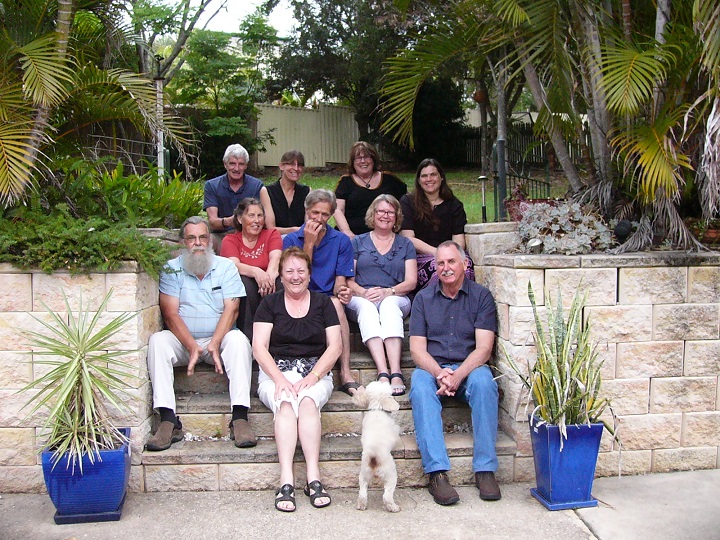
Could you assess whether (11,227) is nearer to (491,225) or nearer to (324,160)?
(491,225)

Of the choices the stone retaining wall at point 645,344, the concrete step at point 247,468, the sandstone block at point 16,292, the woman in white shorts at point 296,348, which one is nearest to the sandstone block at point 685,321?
the stone retaining wall at point 645,344

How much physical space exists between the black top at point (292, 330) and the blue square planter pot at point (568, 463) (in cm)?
→ 125

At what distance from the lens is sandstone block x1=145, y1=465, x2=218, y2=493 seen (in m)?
3.69

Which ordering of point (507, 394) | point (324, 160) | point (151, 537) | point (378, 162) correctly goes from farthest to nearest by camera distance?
point (324, 160) < point (378, 162) < point (507, 394) < point (151, 537)

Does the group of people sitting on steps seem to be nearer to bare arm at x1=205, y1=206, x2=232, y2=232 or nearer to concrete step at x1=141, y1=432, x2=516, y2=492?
concrete step at x1=141, y1=432, x2=516, y2=492

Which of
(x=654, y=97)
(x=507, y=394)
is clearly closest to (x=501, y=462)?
(x=507, y=394)

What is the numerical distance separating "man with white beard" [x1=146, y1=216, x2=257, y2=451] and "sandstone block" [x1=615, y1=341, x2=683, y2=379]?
2.11 meters

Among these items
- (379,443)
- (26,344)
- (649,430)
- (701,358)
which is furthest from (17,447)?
(701,358)

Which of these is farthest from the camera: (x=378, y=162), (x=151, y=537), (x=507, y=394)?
(x=378, y=162)

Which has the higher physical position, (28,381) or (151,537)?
(28,381)

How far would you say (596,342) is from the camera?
388cm

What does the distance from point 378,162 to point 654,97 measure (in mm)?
2198

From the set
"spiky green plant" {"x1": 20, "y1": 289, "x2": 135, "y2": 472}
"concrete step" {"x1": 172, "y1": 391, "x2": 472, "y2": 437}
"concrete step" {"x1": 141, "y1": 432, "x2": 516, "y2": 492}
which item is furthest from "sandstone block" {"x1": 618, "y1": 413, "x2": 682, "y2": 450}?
"spiky green plant" {"x1": 20, "y1": 289, "x2": 135, "y2": 472}

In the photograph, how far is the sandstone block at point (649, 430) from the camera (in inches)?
155
